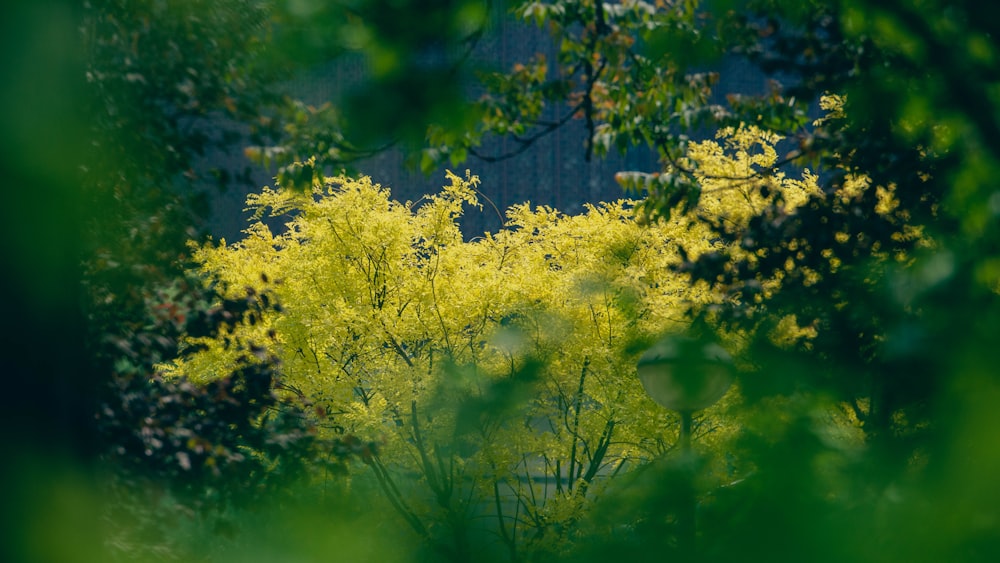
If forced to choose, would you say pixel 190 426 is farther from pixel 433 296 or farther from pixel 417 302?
pixel 417 302

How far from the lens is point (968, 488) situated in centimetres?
93

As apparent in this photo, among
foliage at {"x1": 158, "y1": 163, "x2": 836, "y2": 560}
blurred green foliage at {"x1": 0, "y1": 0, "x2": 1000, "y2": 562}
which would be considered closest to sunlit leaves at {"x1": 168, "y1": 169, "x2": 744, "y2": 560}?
foliage at {"x1": 158, "y1": 163, "x2": 836, "y2": 560}

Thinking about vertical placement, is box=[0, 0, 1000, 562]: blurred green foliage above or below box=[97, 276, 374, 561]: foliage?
below

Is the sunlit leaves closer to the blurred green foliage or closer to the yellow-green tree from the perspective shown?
the yellow-green tree

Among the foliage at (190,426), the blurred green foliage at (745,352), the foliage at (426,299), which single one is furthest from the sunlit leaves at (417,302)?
the blurred green foliage at (745,352)

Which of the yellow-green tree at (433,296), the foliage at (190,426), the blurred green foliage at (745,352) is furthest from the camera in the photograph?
the yellow-green tree at (433,296)

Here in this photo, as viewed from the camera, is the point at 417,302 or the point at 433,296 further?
the point at 417,302

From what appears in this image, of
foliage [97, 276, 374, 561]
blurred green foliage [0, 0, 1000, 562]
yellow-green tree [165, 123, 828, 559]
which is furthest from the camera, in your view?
yellow-green tree [165, 123, 828, 559]

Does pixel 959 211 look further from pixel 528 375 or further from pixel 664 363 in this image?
pixel 528 375

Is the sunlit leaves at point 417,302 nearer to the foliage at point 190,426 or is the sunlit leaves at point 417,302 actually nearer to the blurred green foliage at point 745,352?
the foliage at point 190,426

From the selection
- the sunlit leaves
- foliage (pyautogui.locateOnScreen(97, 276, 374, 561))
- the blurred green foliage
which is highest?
the sunlit leaves

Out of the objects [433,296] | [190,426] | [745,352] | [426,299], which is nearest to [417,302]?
[426,299]

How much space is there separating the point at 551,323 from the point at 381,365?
14.1 m

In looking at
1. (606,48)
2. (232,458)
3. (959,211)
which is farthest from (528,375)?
(232,458)
